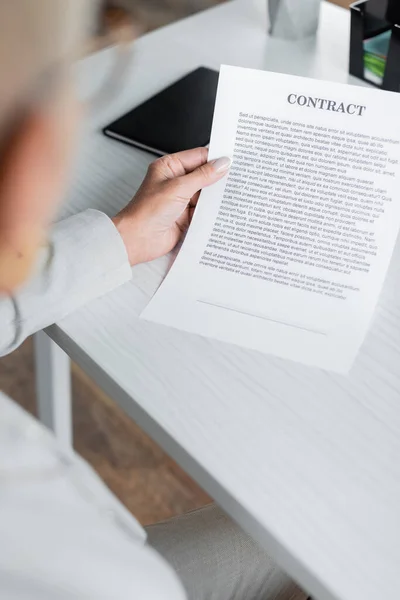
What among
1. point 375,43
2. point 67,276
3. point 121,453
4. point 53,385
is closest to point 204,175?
point 67,276

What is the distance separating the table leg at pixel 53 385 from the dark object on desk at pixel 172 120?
32 cm

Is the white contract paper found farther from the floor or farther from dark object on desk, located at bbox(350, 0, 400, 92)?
the floor

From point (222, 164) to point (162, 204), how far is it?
0.08 m

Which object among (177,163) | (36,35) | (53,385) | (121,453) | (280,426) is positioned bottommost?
(121,453)

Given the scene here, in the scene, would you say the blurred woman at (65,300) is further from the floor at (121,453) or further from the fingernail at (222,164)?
the floor at (121,453)

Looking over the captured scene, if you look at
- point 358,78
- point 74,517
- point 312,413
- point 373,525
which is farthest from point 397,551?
point 358,78

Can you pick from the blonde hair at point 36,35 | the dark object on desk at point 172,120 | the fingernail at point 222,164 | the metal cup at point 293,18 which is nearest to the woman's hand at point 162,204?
the fingernail at point 222,164

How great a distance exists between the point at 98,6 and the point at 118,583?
1.19ft

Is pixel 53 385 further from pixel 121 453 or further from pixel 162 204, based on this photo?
pixel 162 204

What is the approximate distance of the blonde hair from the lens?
23 centimetres

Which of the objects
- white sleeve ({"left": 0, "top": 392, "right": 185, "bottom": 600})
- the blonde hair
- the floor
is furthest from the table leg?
the blonde hair

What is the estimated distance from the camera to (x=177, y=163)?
2.75 feet

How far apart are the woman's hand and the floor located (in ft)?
1.94

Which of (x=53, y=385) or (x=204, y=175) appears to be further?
(x=53, y=385)
